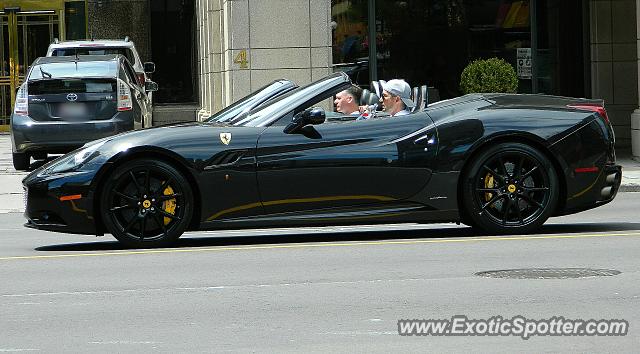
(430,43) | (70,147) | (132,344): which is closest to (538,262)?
(132,344)

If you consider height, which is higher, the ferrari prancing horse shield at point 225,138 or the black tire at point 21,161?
the ferrari prancing horse shield at point 225,138

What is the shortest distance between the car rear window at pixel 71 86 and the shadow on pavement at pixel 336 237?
8.12 meters

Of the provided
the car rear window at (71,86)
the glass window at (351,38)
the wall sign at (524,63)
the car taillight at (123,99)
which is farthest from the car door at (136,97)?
the wall sign at (524,63)

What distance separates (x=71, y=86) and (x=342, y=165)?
9979 millimetres

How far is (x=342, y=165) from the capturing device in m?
10.8

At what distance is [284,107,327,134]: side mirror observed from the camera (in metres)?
10.7

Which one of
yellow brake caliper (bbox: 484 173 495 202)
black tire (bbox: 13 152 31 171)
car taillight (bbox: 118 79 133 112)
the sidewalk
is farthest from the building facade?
yellow brake caliper (bbox: 484 173 495 202)

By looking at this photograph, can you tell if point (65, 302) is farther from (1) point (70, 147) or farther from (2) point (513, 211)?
(1) point (70, 147)

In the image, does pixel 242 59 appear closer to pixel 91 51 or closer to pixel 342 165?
pixel 91 51

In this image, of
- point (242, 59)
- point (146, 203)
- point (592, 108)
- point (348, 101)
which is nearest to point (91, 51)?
point (242, 59)

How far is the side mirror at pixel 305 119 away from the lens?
10719 millimetres

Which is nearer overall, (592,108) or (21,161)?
(592,108)

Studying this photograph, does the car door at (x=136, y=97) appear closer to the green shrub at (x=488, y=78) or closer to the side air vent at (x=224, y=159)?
the green shrub at (x=488, y=78)

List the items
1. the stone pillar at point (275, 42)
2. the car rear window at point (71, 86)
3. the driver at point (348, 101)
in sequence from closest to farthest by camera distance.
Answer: the driver at point (348, 101) → the car rear window at point (71, 86) → the stone pillar at point (275, 42)
